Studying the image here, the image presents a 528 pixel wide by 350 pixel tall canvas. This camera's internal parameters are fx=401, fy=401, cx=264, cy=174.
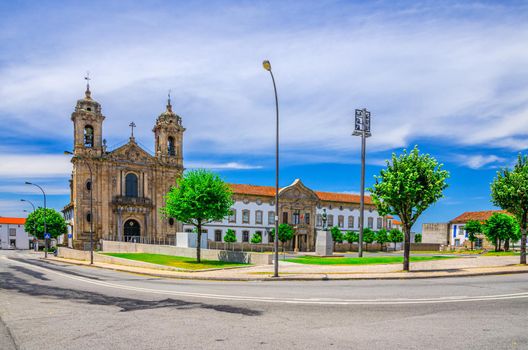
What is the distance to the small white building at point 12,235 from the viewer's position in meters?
118

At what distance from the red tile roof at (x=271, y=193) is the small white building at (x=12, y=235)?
281ft

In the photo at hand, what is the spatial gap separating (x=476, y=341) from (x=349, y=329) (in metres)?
2.35

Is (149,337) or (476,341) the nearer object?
(476,341)

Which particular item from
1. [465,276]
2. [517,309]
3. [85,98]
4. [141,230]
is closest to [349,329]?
[517,309]

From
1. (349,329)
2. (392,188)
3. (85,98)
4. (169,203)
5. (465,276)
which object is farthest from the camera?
(85,98)

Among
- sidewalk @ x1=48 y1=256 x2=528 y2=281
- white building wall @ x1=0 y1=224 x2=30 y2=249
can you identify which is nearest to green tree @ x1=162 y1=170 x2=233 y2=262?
sidewalk @ x1=48 y1=256 x2=528 y2=281

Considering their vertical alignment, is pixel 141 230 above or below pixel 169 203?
below

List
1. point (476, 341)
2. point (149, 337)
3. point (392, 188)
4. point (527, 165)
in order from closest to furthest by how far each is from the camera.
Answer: point (476, 341)
point (149, 337)
point (392, 188)
point (527, 165)

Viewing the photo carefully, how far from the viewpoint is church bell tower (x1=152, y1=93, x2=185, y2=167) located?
65438 millimetres

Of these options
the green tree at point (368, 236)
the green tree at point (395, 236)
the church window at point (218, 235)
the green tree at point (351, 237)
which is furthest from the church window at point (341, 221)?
the church window at point (218, 235)

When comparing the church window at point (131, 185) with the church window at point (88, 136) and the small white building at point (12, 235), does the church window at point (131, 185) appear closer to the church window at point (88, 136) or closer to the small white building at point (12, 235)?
the church window at point (88, 136)

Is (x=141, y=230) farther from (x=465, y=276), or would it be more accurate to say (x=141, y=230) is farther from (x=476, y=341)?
(x=476, y=341)

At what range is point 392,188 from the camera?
864 inches

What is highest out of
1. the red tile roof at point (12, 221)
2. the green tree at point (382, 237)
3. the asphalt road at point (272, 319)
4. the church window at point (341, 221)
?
the asphalt road at point (272, 319)
